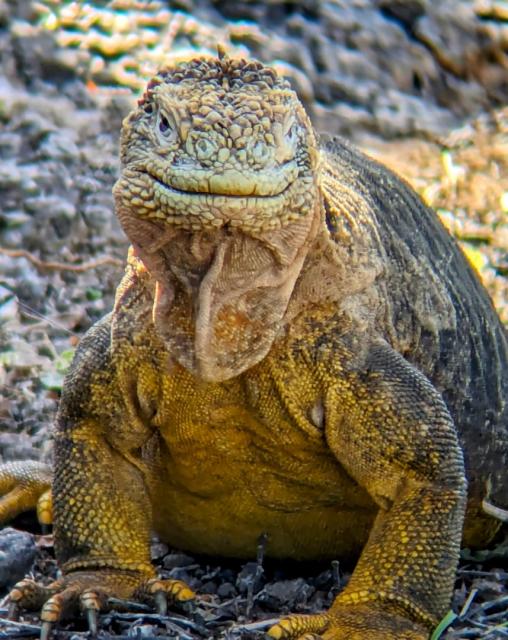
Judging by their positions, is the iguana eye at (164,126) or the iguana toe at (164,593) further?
the iguana toe at (164,593)

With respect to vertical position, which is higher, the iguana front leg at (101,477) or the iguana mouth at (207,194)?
the iguana mouth at (207,194)

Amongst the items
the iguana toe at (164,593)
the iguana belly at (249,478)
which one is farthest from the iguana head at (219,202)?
the iguana toe at (164,593)

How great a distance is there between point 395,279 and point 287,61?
7.67m

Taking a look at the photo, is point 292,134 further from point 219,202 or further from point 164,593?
point 164,593

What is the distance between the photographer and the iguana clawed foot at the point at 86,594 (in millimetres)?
5887

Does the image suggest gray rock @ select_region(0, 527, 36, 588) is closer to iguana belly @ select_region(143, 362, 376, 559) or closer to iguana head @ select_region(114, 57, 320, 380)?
iguana belly @ select_region(143, 362, 376, 559)

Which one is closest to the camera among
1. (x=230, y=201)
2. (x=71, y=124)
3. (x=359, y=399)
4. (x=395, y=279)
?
(x=230, y=201)

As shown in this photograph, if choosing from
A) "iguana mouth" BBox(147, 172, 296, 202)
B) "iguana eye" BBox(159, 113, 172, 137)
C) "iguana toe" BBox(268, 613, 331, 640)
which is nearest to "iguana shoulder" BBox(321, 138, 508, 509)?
"iguana mouth" BBox(147, 172, 296, 202)

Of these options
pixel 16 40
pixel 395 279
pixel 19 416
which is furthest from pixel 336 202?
pixel 16 40

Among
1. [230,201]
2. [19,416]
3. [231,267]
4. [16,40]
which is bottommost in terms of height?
[19,416]

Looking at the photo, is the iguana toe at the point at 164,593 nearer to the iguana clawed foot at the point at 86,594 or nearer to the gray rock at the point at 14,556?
the iguana clawed foot at the point at 86,594

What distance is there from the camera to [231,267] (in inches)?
212

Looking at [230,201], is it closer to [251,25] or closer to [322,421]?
[322,421]

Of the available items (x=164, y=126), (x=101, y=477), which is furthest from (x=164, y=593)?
(x=164, y=126)
